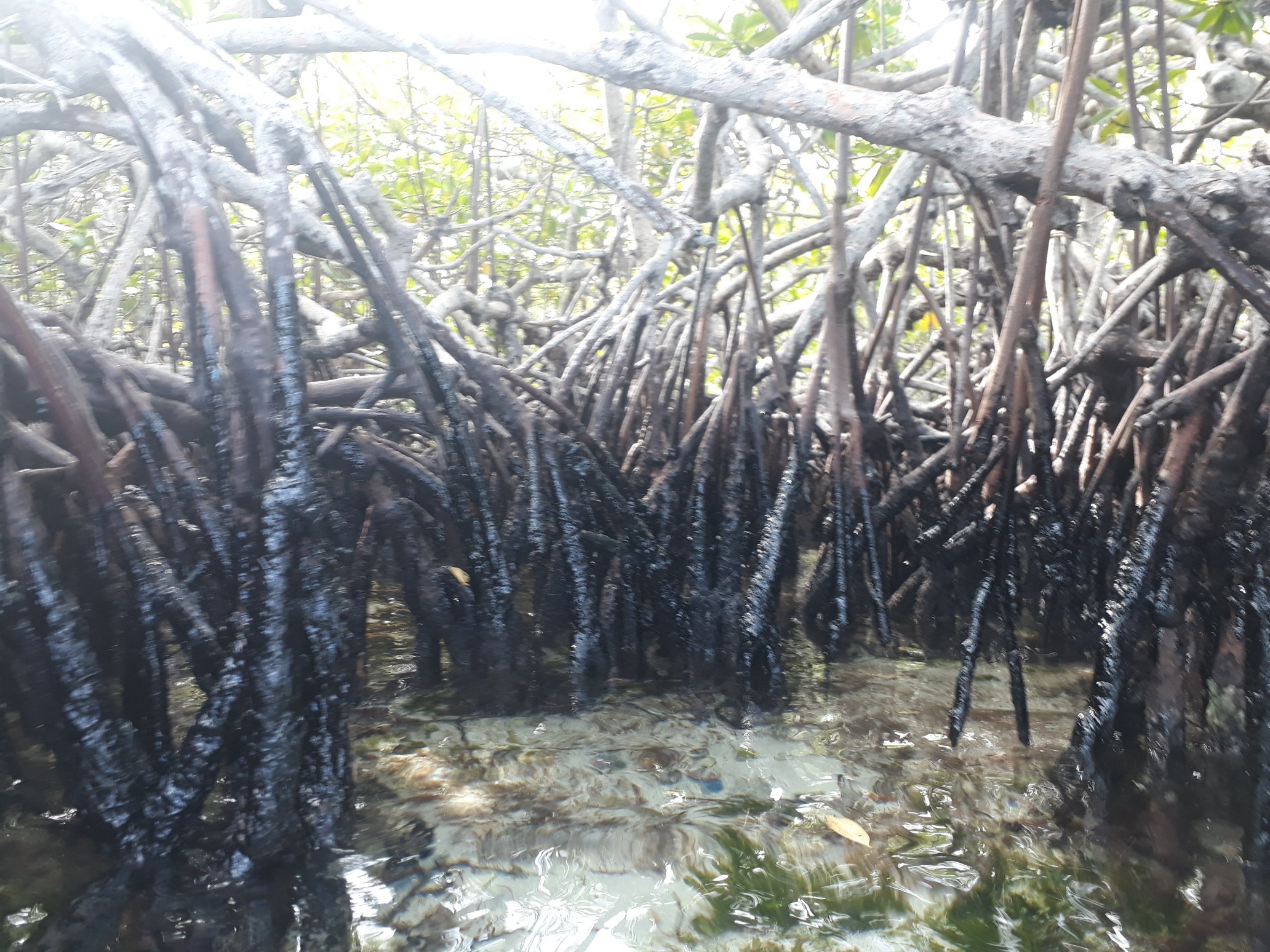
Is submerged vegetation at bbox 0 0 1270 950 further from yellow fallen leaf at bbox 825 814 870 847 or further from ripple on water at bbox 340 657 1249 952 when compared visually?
yellow fallen leaf at bbox 825 814 870 847

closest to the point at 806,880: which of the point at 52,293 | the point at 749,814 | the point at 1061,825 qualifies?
the point at 749,814

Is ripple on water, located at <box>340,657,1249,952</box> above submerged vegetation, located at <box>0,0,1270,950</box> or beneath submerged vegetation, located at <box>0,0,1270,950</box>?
beneath

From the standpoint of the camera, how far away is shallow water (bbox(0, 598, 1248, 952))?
1.35m

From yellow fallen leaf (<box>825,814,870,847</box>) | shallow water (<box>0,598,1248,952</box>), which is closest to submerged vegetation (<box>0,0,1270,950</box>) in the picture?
shallow water (<box>0,598,1248,952</box>)

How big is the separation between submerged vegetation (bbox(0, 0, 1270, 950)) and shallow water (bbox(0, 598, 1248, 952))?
0.14ft

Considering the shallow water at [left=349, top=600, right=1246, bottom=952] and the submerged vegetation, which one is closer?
the shallow water at [left=349, top=600, right=1246, bottom=952]

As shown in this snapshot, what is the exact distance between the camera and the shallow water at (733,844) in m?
1.35

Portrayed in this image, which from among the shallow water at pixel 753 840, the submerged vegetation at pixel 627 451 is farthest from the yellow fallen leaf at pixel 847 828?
the submerged vegetation at pixel 627 451

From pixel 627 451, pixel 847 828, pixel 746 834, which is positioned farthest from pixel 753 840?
pixel 627 451

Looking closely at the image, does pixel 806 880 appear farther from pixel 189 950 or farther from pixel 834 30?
pixel 834 30

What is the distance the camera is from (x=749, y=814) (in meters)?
1.70

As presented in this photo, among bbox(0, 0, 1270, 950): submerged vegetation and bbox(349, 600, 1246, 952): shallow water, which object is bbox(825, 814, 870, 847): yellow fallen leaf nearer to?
bbox(349, 600, 1246, 952): shallow water

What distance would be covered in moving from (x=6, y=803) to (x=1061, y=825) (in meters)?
1.91

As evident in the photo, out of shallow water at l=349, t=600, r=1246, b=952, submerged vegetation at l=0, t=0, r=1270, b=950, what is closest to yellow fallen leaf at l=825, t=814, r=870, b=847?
→ shallow water at l=349, t=600, r=1246, b=952
